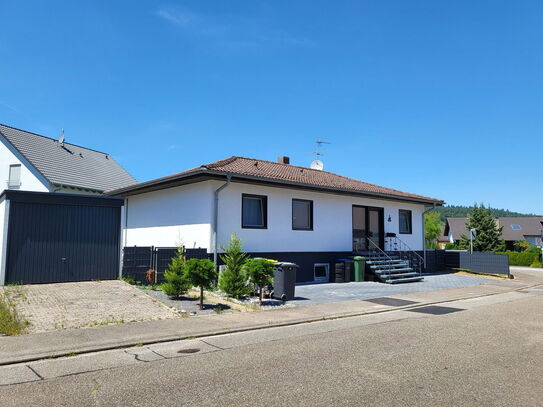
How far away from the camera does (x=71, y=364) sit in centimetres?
586

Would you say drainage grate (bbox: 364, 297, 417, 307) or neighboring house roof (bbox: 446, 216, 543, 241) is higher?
neighboring house roof (bbox: 446, 216, 543, 241)

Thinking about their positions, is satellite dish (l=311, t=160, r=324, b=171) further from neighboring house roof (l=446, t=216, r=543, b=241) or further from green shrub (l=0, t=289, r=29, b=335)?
neighboring house roof (l=446, t=216, r=543, b=241)

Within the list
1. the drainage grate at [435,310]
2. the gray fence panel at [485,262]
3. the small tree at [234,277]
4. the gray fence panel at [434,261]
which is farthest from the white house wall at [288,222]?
the drainage grate at [435,310]

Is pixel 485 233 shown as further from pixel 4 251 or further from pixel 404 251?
pixel 4 251

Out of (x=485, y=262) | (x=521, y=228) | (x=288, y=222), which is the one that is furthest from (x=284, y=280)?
(x=521, y=228)

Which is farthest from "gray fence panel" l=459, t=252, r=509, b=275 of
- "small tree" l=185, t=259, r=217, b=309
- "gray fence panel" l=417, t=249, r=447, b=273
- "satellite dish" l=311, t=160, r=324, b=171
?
"small tree" l=185, t=259, r=217, b=309

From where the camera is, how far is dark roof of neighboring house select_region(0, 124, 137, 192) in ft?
79.2

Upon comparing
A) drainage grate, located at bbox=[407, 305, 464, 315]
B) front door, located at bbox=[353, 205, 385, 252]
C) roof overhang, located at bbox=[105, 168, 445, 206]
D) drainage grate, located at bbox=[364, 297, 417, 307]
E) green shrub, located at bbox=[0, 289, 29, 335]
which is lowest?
drainage grate, located at bbox=[407, 305, 464, 315]

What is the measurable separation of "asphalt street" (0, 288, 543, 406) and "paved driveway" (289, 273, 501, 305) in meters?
4.29

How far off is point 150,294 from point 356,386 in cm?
836

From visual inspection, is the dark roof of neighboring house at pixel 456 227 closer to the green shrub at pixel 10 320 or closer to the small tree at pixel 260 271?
the small tree at pixel 260 271

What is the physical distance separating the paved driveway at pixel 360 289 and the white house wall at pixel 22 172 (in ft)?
55.5

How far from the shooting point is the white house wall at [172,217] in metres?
14.6

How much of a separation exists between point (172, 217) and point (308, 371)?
12021mm
